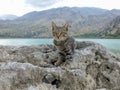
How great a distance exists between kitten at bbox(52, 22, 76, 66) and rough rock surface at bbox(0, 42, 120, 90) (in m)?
0.26

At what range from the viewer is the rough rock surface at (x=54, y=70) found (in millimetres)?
8789

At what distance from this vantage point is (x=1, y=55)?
A: 10.8 metres

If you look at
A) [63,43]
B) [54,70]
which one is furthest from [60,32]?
[54,70]

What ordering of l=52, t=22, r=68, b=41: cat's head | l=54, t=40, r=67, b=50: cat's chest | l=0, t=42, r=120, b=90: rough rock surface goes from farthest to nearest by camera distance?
l=54, t=40, r=67, b=50: cat's chest → l=52, t=22, r=68, b=41: cat's head → l=0, t=42, r=120, b=90: rough rock surface

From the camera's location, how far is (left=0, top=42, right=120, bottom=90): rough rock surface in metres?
8.79

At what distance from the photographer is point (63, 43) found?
10648 millimetres

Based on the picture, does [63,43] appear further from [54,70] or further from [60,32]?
[54,70]

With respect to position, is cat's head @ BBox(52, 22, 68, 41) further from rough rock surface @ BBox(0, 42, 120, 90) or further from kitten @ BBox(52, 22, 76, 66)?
rough rock surface @ BBox(0, 42, 120, 90)

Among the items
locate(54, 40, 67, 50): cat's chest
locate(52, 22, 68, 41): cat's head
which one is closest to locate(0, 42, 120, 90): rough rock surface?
locate(54, 40, 67, 50): cat's chest

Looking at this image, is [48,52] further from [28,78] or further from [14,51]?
[28,78]

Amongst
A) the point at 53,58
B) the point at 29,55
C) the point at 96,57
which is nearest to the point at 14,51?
the point at 29,55

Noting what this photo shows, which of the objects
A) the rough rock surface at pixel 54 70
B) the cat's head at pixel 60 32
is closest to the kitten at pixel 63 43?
the cat's head at pixel 60 32

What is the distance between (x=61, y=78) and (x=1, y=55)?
9.21 ft

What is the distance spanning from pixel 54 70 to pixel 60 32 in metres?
1.56
